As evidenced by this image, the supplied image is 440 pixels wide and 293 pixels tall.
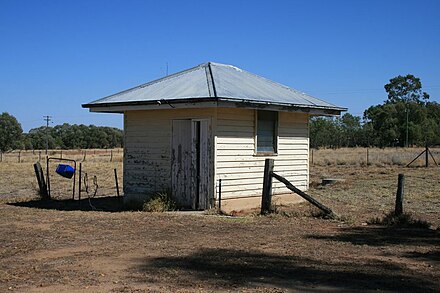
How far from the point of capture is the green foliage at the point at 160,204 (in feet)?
45.2

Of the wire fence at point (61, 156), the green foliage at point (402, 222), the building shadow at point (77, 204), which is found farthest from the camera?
the wire fence at point (61, 156)

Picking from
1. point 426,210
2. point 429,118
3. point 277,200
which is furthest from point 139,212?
point 429,118

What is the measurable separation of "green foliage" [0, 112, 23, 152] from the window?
266ft

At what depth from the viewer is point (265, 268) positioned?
745cm

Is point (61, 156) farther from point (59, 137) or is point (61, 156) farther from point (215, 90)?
point (59, 137)

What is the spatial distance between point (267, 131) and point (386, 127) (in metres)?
70.9

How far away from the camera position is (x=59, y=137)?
11762 cm

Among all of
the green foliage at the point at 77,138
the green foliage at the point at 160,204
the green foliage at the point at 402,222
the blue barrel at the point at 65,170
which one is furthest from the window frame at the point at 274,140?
the green foliage at the point at 77,138

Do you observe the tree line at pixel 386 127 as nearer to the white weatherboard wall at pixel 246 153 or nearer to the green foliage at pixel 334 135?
the green foliage at pixel 334 135

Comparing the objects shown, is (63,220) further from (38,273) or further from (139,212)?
(38,273)

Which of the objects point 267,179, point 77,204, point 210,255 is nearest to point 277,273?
point 210,255

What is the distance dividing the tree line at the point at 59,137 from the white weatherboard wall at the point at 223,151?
7979 centimetres

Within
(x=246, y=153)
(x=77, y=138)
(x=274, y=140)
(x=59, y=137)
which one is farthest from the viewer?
(x=59, y=137)

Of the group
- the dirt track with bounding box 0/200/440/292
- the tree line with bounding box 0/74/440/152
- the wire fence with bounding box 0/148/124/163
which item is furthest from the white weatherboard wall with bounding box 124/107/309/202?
the tree line with bounding box 0/74/440/152
